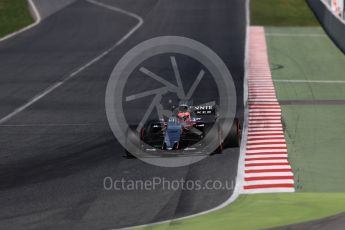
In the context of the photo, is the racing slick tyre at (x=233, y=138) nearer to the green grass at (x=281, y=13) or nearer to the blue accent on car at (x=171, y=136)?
the blue accent on car at (x=171, y=136)

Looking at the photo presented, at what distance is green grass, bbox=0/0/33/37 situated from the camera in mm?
47500

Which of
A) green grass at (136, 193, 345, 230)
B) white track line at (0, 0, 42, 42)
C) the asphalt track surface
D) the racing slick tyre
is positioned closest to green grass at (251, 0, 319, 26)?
the asphalt track surface

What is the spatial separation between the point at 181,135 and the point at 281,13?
35942 millimetres

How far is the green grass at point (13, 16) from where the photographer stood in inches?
1870

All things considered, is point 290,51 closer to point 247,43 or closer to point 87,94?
point 247,43

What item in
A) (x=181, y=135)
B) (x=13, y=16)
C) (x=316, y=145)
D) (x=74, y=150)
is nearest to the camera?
(x=181, y=135)

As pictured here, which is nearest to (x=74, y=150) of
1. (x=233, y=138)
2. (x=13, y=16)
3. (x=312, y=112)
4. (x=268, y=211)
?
(x=233, y=138)

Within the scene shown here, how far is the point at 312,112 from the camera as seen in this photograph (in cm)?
2436

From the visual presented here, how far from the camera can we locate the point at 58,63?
36.2m

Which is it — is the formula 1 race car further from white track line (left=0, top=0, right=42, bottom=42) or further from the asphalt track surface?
white track line (left=0, top=0, right=42, bottom=42)

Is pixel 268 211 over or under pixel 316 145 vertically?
over

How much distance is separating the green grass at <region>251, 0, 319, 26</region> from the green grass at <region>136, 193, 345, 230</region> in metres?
35.4

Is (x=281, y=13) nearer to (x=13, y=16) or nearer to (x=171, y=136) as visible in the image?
(x=13, y=16)

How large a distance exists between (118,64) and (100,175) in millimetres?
19844
